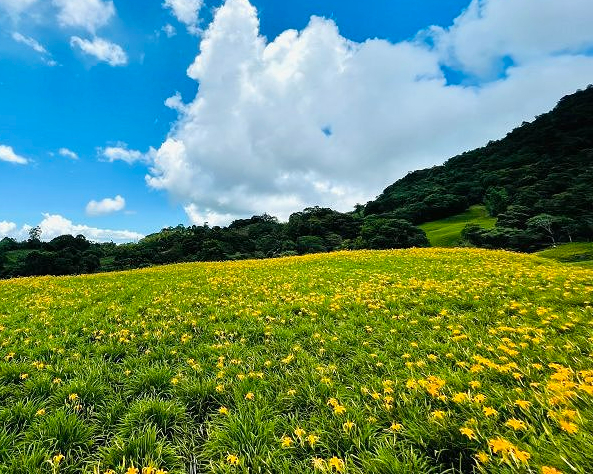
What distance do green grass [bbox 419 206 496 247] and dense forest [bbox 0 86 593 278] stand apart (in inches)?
134

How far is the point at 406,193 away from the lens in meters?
121

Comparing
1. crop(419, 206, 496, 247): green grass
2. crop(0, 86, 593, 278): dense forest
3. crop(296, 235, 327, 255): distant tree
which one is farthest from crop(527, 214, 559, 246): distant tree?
crop(296, 235, 327, 255): distant tree

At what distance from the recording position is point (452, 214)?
98250mm

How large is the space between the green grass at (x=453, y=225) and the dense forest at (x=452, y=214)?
3.39m

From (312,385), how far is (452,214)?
10630 centimetres

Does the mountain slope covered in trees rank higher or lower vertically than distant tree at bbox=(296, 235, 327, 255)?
higher

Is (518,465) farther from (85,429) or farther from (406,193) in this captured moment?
(406,193)

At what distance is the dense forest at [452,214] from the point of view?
187 feet

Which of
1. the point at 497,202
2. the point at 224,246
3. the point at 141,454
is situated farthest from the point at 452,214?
the point at 141,454

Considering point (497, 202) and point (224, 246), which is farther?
point (497, 202)

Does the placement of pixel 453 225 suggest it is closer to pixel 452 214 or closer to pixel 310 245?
pixel 452 214

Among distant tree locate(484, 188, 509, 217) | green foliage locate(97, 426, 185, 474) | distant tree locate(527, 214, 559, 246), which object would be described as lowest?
green foliage locate(97, 426, 185, 474)

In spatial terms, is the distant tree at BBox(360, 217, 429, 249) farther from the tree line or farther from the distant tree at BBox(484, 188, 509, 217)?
the distant tree at BBox(484, 188, 509, 217)

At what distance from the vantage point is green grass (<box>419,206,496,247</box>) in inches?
2724
